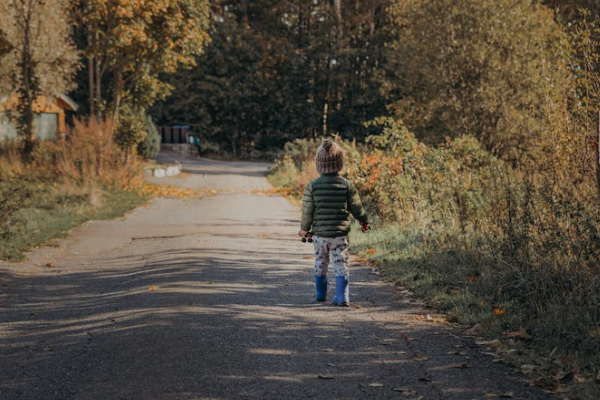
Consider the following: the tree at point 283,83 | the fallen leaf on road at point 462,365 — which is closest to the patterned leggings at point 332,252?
the fallen leaf on road at point 462,365

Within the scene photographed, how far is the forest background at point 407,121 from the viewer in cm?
772

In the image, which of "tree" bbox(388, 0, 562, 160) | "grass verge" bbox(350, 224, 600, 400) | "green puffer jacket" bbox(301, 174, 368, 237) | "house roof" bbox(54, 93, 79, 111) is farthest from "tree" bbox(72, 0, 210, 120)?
"green puffer jacket" bbox(301, 174, 368, 237)

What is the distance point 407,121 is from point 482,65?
5332 millimetres

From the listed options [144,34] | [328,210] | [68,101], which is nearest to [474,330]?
[328,210]

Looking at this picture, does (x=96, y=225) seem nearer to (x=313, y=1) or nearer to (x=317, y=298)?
(x=317, y=298)

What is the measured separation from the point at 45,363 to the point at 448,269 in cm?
517

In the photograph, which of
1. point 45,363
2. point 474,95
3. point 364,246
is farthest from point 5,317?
point 474,95

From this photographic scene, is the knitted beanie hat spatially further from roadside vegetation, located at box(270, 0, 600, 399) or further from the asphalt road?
roadside vegetation, located at box(270, 0, 600, 399)

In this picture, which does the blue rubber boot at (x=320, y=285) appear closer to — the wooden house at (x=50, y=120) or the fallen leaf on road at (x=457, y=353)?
the fallen leaf on road at (x=457, y=353)

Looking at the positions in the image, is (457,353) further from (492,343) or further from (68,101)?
(68,101)

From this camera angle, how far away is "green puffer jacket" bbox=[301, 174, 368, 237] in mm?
8062

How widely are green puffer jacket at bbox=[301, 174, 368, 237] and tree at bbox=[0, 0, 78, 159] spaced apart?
70.9 feet

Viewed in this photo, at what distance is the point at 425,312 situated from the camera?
7.65 m

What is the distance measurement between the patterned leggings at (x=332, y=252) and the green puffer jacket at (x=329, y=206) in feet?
0.20
